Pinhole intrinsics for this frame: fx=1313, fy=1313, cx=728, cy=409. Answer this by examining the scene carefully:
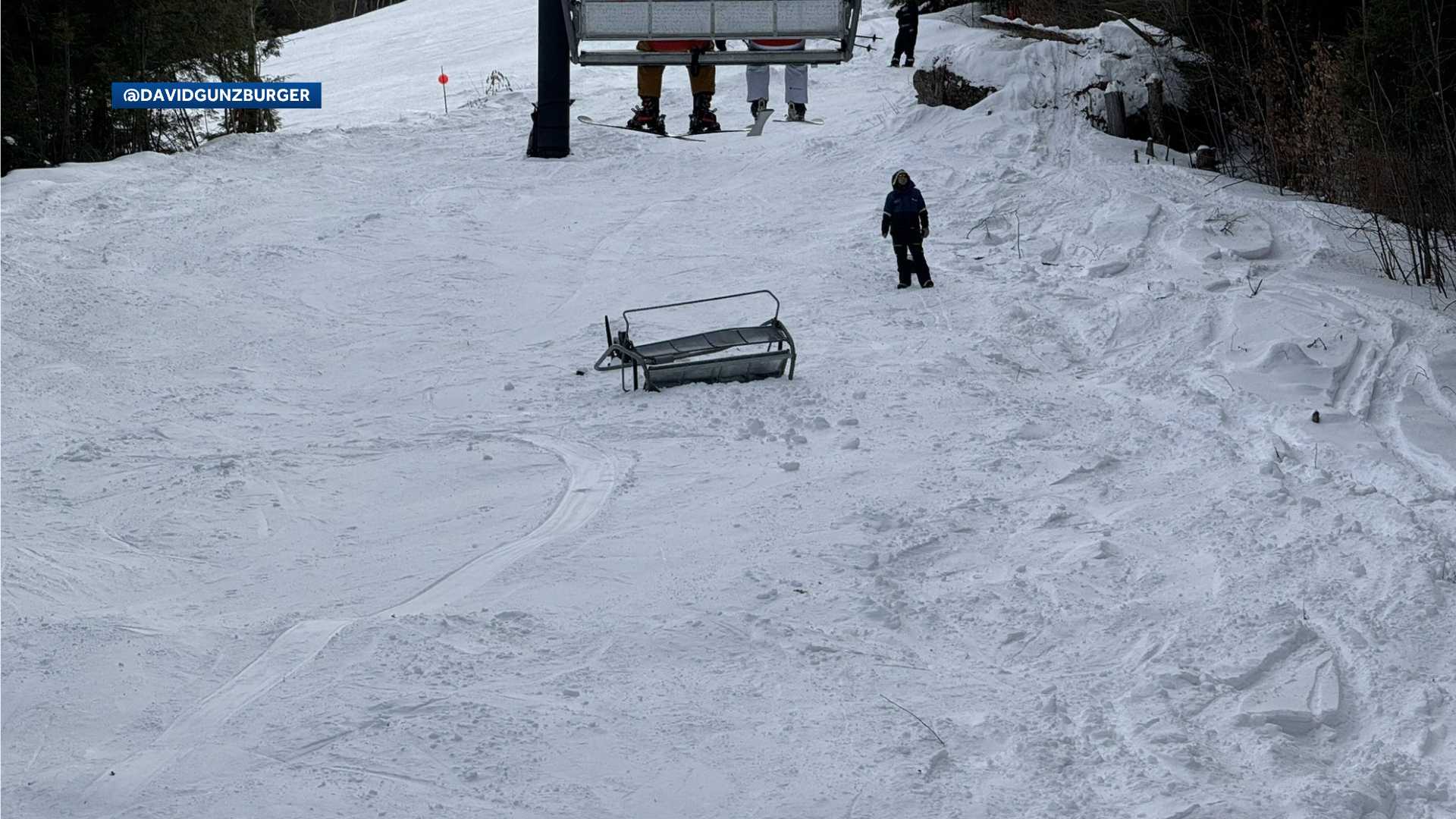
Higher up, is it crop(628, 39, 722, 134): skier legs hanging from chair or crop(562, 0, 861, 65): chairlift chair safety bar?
crop(562, 0, 861, 65): chairlift chair safety bar

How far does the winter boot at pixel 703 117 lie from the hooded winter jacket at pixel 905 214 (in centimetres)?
300

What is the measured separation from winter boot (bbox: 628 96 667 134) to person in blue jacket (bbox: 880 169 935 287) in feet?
14.3

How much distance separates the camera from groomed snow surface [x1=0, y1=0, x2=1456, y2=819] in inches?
235

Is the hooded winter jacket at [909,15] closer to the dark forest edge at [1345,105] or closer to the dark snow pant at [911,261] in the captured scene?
the dark forest edge at [1345,105]

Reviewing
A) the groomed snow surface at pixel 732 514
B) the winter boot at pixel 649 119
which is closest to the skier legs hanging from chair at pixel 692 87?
the winter boot at pixel 649 119

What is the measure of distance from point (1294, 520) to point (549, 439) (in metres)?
5.24

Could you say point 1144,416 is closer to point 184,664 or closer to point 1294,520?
point 1294,520

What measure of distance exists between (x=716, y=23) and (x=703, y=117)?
466cm

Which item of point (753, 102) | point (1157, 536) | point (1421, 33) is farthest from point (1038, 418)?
point (753, 102)

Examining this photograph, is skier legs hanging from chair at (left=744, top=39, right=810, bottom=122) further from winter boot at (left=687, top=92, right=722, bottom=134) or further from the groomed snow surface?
the groomed snow surface

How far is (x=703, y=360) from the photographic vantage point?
11.0 m

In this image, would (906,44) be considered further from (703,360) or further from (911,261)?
(703,360)

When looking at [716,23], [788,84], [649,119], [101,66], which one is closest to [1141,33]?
[788,84]

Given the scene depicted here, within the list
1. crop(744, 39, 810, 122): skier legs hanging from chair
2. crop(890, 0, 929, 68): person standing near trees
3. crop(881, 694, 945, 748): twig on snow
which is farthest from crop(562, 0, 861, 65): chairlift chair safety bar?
crop(890, 0, 929, 68): person standing near trees
